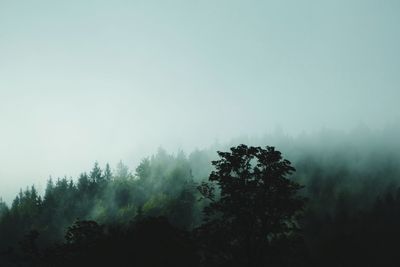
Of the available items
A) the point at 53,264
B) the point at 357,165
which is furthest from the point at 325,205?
the point at 53,264

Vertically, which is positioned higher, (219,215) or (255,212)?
(219,215)

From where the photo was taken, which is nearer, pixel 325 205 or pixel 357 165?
pixel 325 205

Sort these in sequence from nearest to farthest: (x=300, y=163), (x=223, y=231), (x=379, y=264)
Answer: (x=223, y=231) < (x=379, y=264) < (x=300, y=163)

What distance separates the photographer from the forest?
84.0 ft

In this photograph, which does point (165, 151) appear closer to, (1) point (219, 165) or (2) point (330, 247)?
(2) point (330, 247)

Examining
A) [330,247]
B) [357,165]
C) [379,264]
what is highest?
[357,165]

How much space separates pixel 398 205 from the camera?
124m

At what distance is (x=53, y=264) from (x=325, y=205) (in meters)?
116

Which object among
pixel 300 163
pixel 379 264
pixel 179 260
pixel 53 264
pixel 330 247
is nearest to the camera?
pixel 179 260

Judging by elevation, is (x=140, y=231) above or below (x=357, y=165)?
below

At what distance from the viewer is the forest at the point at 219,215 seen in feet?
84.0

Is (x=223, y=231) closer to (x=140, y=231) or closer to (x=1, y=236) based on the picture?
(x=140, y=231)

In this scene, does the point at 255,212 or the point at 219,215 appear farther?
the point at 219,215

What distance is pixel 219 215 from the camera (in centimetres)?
11081
